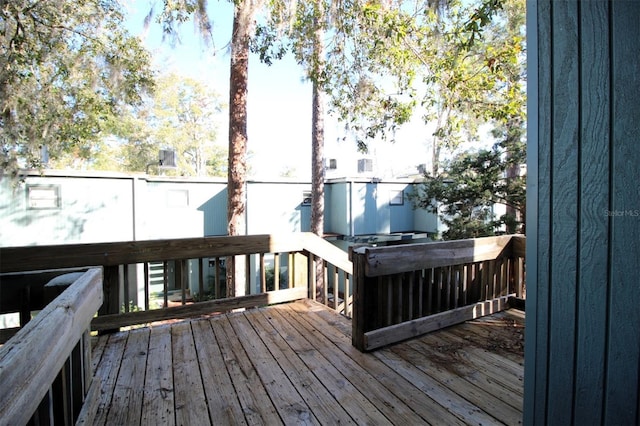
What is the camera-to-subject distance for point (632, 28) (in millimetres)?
970

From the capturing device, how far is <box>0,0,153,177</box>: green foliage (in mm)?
5656

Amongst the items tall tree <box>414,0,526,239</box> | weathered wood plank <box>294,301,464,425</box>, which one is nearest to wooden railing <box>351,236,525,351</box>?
weathered wood plank <box>294,301,464,425</box>

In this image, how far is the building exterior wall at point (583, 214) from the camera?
992mm

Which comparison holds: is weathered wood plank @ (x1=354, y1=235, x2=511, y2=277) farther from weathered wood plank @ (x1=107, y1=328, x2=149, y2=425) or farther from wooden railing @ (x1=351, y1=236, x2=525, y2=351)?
weathered wood plank @ (x1=107, y1=328, x2=149, y2=425)

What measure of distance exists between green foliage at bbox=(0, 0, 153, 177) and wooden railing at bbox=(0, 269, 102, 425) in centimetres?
606

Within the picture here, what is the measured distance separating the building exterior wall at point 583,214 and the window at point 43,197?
10613 millimetres

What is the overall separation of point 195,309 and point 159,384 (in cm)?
116

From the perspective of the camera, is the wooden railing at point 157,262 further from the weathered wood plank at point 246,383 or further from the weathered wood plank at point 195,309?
the weathered wood plank at point 246,383

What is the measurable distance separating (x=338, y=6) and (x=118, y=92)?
4.43 metres

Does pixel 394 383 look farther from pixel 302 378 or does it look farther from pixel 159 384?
pixel 159 384

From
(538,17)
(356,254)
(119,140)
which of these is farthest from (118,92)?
(119,140)

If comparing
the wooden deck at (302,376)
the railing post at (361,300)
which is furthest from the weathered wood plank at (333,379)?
the railing post at (361,300)

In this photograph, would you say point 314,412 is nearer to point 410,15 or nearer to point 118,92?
point 410,15

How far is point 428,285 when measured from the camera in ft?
10.0
